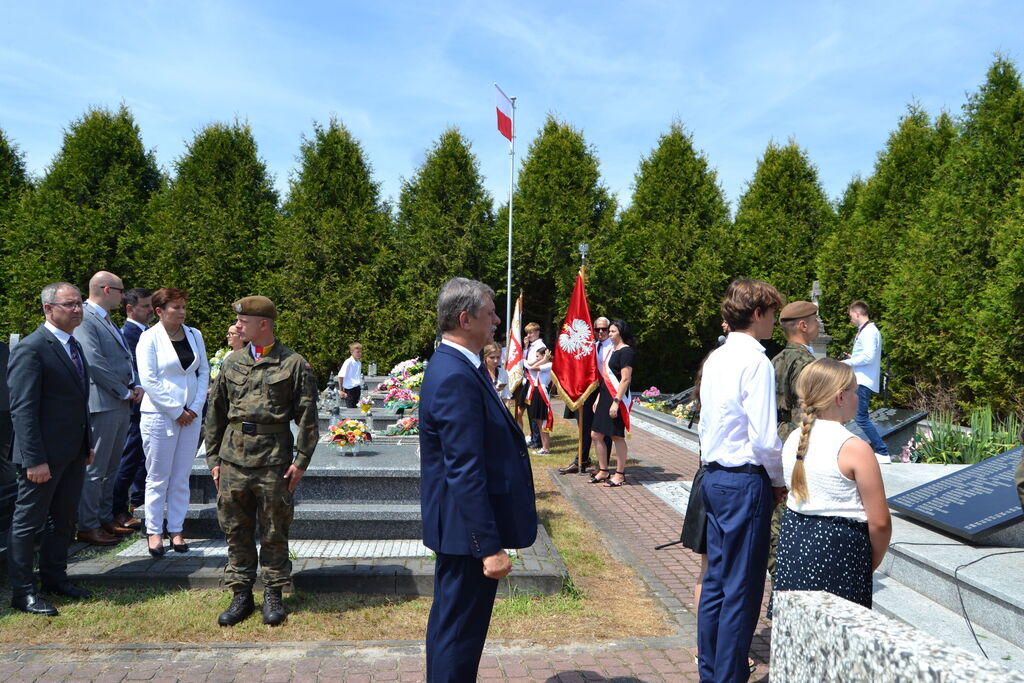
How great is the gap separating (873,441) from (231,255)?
17461mm

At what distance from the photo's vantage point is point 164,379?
5324 mm

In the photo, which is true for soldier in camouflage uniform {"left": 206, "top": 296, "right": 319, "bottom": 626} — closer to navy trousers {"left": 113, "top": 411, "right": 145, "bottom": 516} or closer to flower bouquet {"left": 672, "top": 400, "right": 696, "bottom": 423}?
navy trousers {"left": 113, "top": 411, "right": 145, "bottom": 516}

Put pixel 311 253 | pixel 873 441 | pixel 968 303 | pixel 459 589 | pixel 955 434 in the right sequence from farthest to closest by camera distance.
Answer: pixel 311 253, pixel 968 303, pixel 873 441, pixel 955 434, pixel 459 589

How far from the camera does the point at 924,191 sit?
58.9 ft

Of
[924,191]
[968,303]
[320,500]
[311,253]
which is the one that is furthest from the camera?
[311,253]

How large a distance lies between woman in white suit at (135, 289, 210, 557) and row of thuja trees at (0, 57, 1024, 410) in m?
14.9

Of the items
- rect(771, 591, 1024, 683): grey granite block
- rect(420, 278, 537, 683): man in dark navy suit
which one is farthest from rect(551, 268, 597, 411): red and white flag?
rect(771, 591, 1024, 683): grey granite block

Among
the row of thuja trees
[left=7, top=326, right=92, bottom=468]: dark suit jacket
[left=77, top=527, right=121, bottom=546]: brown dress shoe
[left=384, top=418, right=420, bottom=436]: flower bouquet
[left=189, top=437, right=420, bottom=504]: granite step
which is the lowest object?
[left=77, top=527, right=121, bottom=546]: brown dress shoe

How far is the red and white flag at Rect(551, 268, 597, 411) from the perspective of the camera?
30.8 feet

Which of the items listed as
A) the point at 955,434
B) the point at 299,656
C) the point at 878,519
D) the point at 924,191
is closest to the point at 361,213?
the point at 924,191

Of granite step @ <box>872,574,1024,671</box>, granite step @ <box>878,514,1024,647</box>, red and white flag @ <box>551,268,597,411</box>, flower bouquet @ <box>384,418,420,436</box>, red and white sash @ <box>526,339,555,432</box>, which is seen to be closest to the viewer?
granite step @ <box>872,574,1024,671</box>

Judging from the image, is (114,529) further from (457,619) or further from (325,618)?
(457,619)

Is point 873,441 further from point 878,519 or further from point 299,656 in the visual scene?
point 299,656

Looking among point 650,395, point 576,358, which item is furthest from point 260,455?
point 650,395
